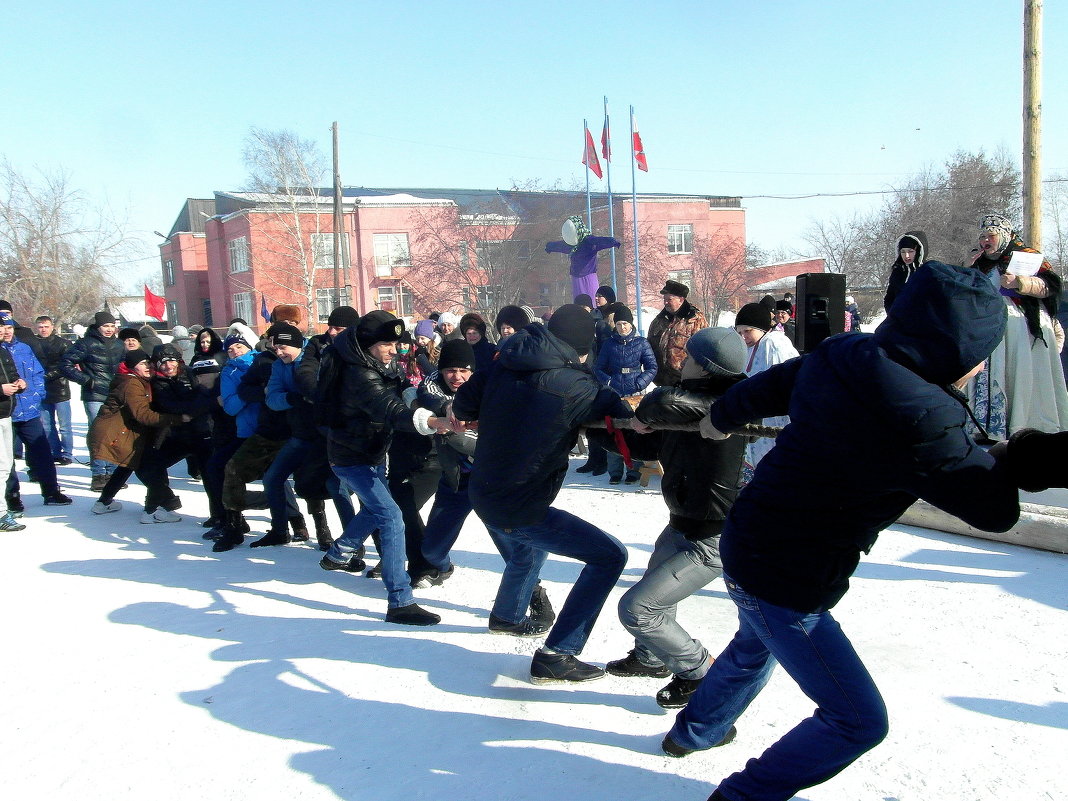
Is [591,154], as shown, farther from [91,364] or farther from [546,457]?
[546,457]

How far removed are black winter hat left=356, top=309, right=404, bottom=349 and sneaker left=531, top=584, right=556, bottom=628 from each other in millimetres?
1838

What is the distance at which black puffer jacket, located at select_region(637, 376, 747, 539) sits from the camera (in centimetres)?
349

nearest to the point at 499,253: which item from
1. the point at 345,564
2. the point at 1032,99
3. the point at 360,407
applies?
the point at 1032,99

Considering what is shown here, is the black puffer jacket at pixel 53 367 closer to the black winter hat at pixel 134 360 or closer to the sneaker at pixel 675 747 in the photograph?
the black winter hat at pixel 134 360

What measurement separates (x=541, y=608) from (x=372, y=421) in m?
1.57

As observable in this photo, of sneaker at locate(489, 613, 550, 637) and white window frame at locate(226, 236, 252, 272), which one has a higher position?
white window frame at locate(226, 236, 252, 272)

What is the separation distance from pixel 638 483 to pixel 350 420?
4421 millimetres

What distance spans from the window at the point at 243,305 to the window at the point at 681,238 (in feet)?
77.7

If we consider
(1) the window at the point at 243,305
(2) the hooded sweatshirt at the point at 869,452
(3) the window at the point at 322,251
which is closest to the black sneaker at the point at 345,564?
(2) the hooded sweatshirt at the point at 869,452

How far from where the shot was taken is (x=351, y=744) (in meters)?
3.46

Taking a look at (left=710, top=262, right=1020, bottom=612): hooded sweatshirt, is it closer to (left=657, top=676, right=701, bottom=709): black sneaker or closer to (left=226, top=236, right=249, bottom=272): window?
(left=657, top=676, right=701, bottom=709): black sneaker

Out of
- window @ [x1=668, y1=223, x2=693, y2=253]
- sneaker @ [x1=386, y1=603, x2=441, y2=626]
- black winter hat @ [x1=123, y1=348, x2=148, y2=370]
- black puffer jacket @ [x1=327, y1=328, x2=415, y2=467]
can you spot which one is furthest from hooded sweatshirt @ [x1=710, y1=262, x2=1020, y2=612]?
window @ [x1=668, y1=223, x2=693, y2=253]

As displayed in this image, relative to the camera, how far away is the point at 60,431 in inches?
464

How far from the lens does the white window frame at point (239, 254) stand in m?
43.8
